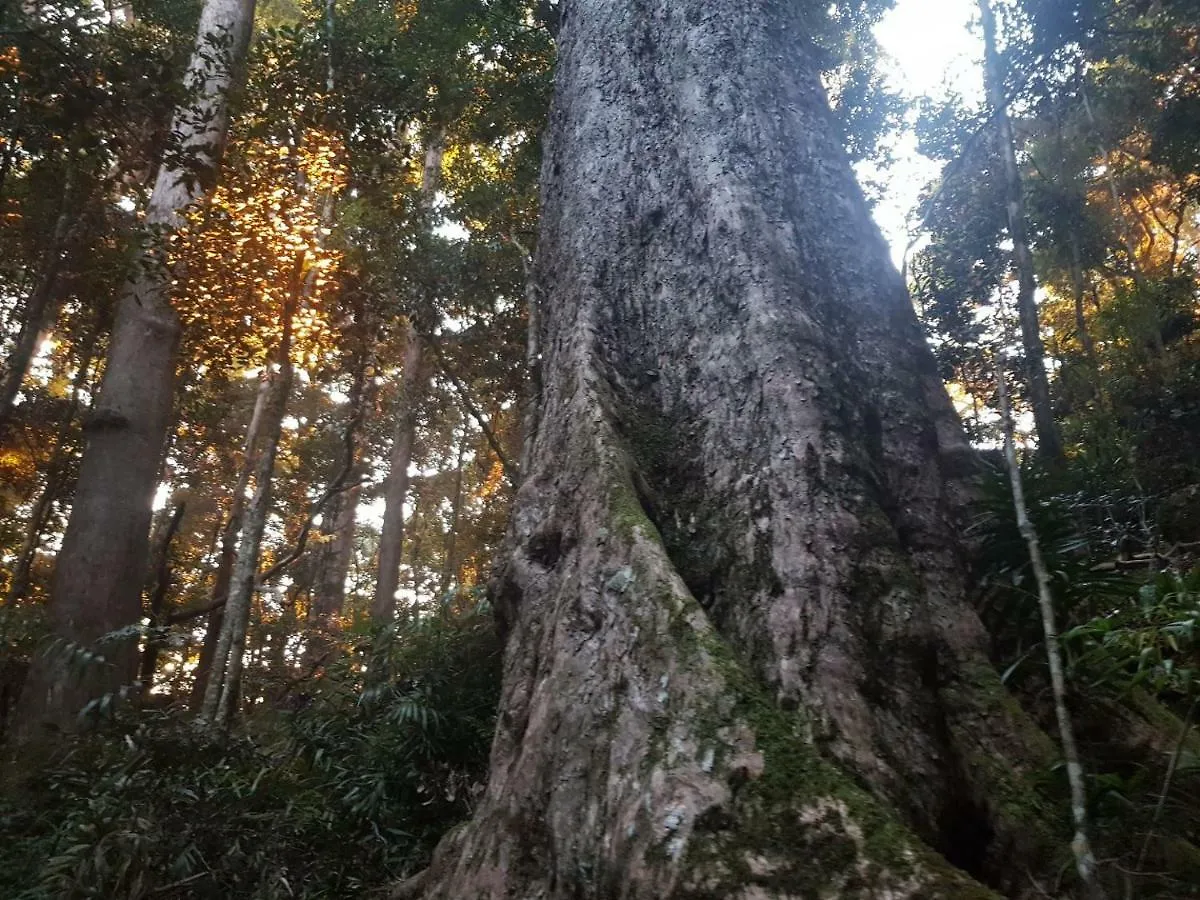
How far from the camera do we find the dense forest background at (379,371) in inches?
123

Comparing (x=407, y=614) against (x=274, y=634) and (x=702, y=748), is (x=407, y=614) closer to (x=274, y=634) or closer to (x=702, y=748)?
(x=702, y=748)

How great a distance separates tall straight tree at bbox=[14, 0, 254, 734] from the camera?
527cm

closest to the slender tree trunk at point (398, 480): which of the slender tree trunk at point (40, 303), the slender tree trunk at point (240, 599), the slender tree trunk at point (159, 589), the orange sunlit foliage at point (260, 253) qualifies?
the slender tree trunk at point (159, 589)

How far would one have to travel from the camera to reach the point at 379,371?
10.5 meters

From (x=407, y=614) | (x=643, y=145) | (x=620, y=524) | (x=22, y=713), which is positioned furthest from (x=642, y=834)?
(x=22, y=713)

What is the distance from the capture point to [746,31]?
4.30 m

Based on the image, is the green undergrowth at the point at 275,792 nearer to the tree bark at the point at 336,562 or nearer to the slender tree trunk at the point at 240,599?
the slender tree trunk at the point at 240,599

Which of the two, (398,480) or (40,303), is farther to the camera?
(398,480)

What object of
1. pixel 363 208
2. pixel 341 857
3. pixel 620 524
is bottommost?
pixel 341 857

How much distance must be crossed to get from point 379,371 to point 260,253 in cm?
350

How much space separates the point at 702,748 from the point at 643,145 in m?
3.19

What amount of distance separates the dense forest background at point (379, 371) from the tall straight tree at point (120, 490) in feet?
0.19

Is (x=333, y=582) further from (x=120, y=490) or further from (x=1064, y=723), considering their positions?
(x=1064, y=723)

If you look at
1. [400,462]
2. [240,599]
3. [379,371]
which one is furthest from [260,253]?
[400,462]
